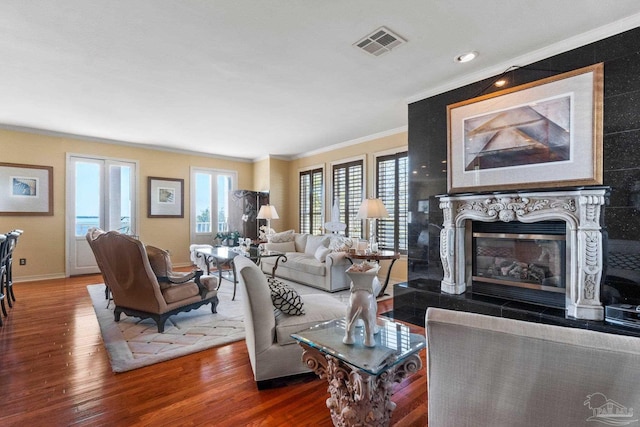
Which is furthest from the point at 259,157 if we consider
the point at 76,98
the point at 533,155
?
the point at 533,155

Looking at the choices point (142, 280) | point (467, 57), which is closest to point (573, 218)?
point (467, 57)

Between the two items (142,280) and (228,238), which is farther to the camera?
(228,238)

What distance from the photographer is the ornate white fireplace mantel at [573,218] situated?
2.49 m

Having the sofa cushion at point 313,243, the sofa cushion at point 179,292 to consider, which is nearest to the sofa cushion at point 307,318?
the sofa cushion at point 179,292

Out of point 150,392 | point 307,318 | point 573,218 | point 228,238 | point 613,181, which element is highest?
point 613,181

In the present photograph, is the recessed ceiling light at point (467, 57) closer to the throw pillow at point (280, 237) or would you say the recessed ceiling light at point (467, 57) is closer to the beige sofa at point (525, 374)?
the beige sofa at point (525, 374)

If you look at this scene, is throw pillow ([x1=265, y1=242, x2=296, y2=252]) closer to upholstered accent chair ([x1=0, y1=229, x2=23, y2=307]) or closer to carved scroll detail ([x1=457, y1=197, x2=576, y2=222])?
upholstered accent chair ([x1=0, y1=229, x2=23, y2=307])

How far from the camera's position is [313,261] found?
5.26 m

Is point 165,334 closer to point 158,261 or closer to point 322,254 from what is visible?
point 158,261

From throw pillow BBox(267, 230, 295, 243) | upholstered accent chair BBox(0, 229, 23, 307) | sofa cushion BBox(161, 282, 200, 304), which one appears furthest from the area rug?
throw pillow BBox(267, 230, 295, 243)

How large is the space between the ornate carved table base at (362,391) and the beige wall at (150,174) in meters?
3.89

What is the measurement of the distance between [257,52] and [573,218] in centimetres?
326

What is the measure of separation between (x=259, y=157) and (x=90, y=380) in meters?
6.44

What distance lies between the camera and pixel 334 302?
2.60m
